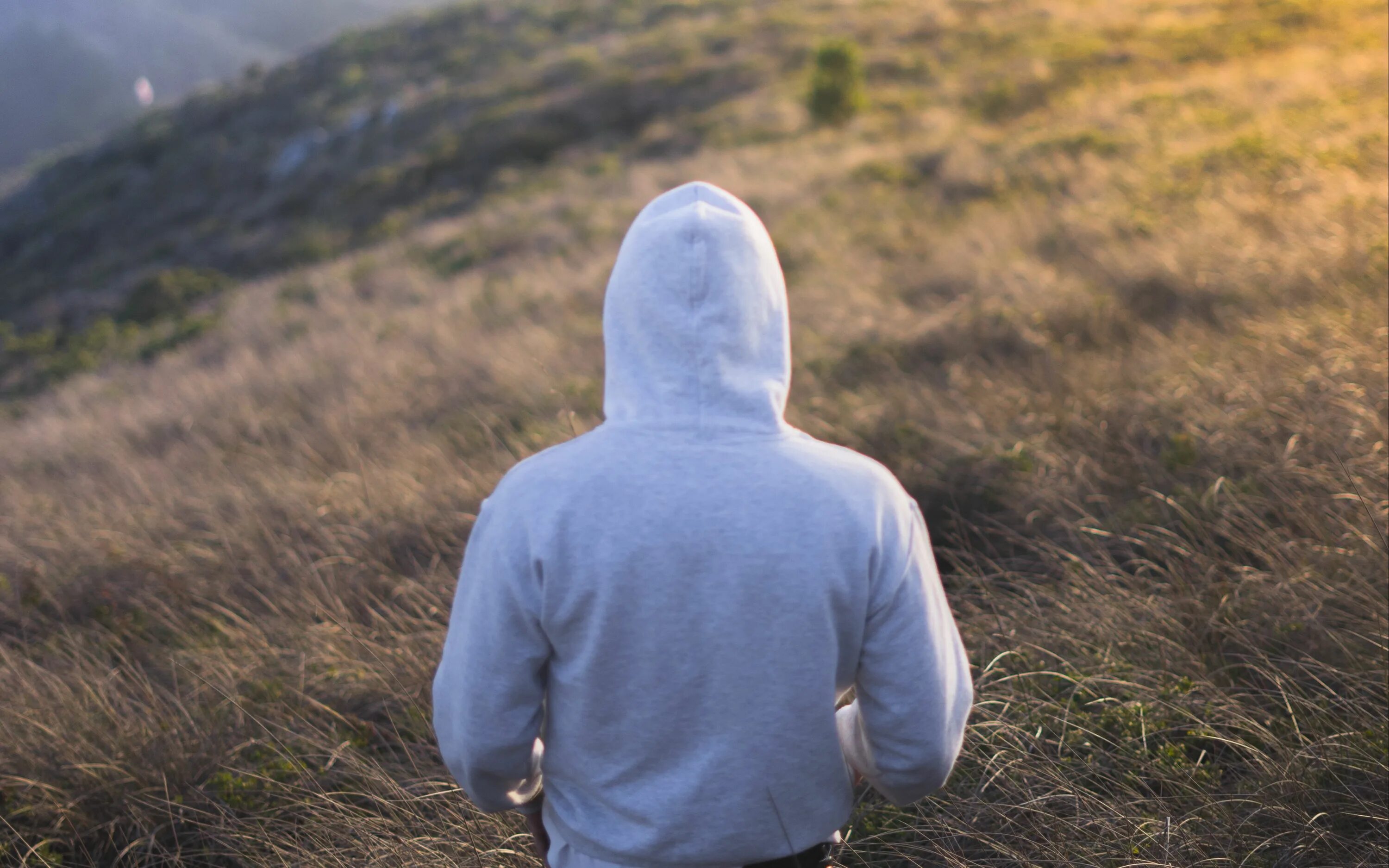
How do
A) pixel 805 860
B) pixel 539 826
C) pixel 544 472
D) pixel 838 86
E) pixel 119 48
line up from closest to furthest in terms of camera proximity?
pixel 544 472 → pixel 805 860 → pixel 539 826 → pixel 838 86 → pixel 119 48

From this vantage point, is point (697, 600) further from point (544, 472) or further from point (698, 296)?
point (698, 296)

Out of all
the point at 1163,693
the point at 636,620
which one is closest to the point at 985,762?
the point at 1163,693

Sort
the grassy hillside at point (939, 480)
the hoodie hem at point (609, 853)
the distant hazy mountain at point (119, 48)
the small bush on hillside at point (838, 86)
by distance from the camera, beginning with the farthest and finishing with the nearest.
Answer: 1. the distant hazy mountain at point (119, 48)
2. the small bush on hillside at point (838, 86)
3. the grassy hillside at point (939, 480)
4. the hoodie hem at point (609, 853)

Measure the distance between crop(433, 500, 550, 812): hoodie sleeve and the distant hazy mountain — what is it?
119011 millimetres

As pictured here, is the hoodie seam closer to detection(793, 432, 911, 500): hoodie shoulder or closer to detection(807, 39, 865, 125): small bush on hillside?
detection(793, 432, 911, 500): hoodie shoulder

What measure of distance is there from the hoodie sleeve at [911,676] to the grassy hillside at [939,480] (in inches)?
26.8

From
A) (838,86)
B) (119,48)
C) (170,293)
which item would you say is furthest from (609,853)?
(119,48)

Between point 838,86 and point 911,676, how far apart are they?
1805 cm

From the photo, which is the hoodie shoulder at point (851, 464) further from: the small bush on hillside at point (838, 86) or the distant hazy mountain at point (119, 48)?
the distant hazy mountain at point (119, 48)

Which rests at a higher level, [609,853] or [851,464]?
[851,464]

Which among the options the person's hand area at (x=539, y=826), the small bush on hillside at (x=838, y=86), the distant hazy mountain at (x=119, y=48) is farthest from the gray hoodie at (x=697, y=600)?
the distant hazy mountain at (x=119, y=48)

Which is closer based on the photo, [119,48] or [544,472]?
[544,472]

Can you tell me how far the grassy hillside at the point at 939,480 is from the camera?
2.23 meters

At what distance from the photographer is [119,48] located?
11906cm
